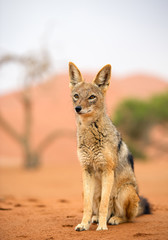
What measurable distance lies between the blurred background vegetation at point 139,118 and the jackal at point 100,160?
24.4 meters

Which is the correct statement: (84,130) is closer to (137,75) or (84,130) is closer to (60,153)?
(60,153)

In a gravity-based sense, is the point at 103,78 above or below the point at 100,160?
above

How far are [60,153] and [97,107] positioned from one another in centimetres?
3553

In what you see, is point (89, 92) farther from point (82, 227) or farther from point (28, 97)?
point (28, 97)

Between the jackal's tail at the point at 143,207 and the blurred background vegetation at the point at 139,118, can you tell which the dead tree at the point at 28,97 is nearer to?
the blurred background vegetation at the point at 139,118

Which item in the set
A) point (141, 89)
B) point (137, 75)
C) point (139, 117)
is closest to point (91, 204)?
point (139, 117)

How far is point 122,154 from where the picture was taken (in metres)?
5.91

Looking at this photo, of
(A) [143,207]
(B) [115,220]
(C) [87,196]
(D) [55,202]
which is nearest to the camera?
(C) [87,196]

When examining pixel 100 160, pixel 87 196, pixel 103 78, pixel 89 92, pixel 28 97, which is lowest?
pixel 87 196

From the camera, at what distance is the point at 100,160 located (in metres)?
5.41

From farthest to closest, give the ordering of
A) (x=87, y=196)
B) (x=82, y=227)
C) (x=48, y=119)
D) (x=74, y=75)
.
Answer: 1. (x=48, y=119)
2. (x=74, y=75)
3. (x=87, y=196)
4. (x=82, y=227)

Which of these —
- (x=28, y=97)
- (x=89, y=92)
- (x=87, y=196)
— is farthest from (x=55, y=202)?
(x=28, y=97)

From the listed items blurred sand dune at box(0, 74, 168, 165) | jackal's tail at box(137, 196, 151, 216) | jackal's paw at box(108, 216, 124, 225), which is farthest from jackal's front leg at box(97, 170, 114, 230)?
blurred sand dune at box(0, 74, 168, 165)

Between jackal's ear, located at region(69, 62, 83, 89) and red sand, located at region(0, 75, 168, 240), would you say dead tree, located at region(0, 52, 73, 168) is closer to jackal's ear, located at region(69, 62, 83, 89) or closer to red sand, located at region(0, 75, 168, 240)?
red sand, located at region(0, 75, 168, 240)
